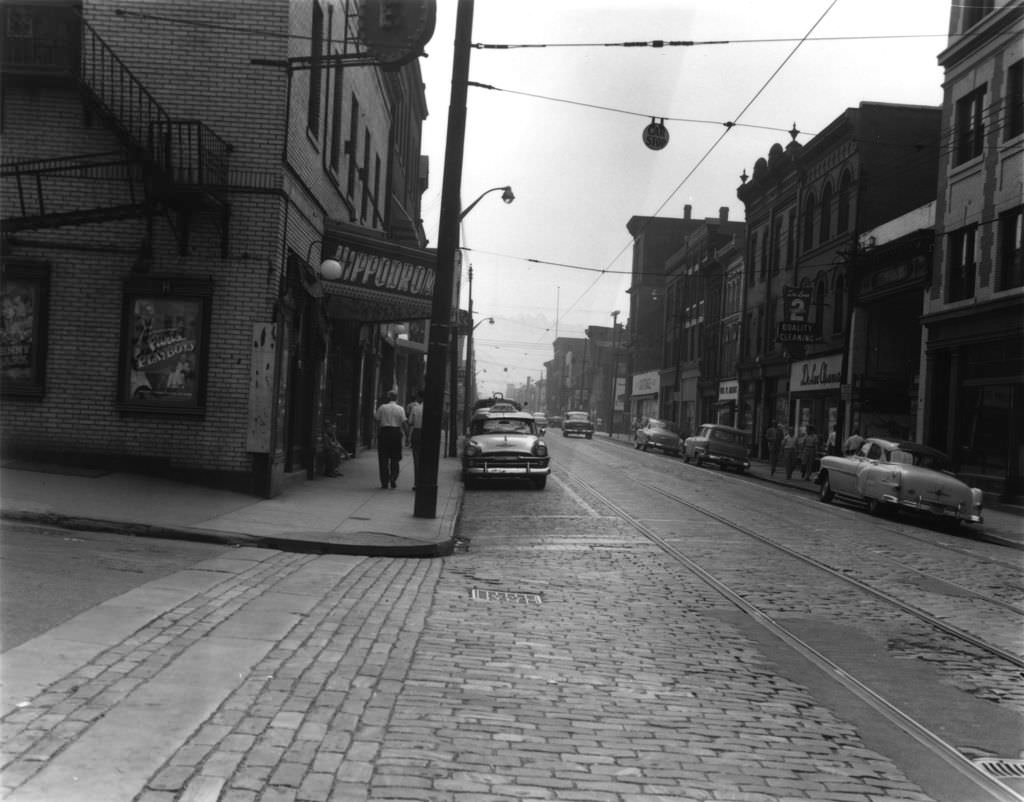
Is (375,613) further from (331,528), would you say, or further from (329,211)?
(329,211)

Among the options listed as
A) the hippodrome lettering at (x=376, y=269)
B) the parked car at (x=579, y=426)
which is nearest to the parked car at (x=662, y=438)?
the parked car at (x=579, y=426)

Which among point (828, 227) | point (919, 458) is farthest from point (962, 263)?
point (828, 227)

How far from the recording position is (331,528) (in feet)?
39.6

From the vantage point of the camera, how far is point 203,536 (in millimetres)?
10742

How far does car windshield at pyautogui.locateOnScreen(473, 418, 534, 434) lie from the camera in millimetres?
22203

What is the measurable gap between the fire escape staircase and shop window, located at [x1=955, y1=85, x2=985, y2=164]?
20.5m

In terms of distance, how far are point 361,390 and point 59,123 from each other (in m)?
13.3

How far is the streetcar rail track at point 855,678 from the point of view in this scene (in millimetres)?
4785

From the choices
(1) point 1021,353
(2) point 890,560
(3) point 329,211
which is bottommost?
(2) point 890,560

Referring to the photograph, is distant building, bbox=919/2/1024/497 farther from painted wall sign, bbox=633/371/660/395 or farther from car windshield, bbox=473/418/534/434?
painted wall sign, bbox=633/371/660/395

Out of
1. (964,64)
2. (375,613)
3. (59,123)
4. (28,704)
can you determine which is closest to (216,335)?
(59,123)

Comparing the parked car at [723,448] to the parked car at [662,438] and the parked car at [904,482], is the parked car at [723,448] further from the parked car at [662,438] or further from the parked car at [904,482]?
the parked car at [904,482]

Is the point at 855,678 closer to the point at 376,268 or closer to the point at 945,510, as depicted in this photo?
the point at 376,268

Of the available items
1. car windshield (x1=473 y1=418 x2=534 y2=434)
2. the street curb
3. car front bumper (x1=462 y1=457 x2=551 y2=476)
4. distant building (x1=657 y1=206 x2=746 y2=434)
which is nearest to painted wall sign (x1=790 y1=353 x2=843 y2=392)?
distant building (x1=657 y1=206 x2=746 y2=434)
